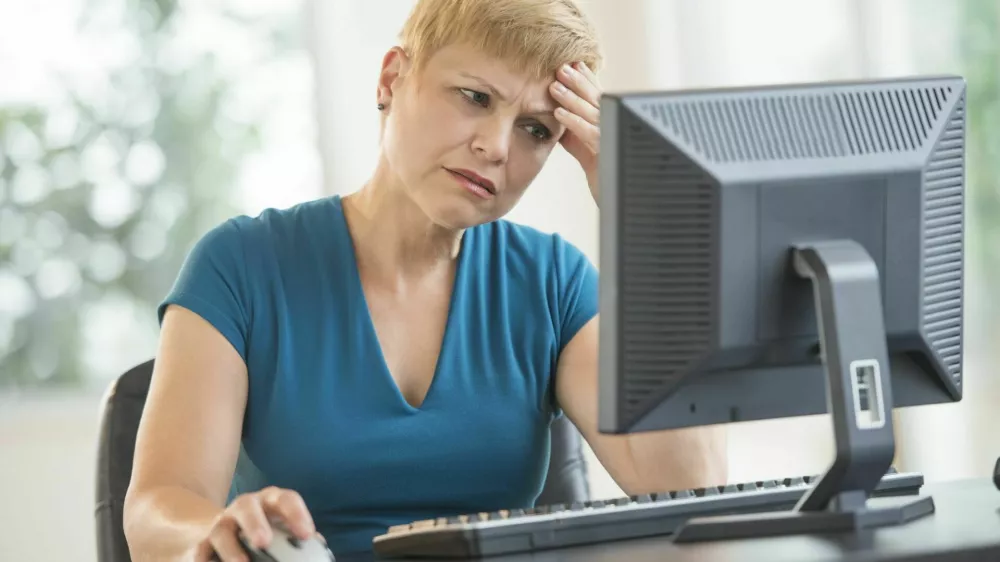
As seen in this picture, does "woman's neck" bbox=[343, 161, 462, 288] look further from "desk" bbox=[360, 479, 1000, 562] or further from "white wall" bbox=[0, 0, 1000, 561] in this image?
"white wall" bbox=[0, 0, 1000, 561]

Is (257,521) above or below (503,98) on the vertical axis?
below

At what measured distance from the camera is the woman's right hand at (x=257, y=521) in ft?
3.38

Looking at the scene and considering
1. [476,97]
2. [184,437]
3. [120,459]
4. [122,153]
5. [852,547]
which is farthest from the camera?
[122,153]

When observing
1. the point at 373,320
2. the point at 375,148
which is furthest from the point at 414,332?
the point at 375,148

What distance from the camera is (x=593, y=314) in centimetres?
178

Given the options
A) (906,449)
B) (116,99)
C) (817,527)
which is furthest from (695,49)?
(817,527)

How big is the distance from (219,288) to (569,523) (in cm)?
65

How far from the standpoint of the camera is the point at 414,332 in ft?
5.59

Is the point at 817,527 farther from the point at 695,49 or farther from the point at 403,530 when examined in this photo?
the point at 695,49

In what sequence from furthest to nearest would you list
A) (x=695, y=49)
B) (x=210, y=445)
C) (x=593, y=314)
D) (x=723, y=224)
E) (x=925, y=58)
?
(x=695, y=49), (x=925, y=58), (x=593, y=314), (x=210, y=445), (x=723, y=224)

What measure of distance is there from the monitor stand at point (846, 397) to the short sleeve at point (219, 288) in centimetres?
68

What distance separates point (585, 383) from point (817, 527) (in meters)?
0.62

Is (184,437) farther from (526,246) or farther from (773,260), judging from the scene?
(773,260)

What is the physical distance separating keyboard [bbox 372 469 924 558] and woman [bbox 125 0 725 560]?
0.38 meters
